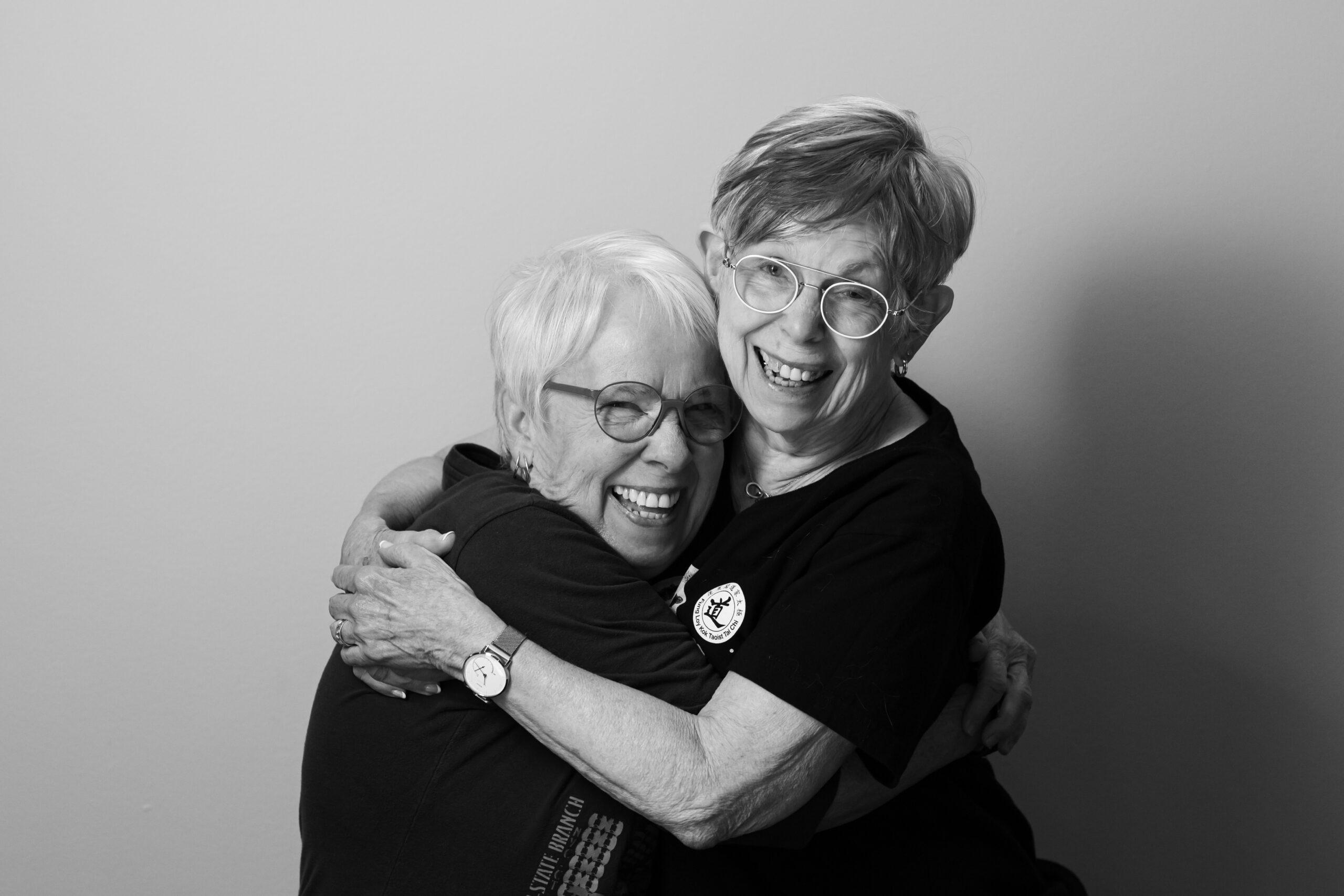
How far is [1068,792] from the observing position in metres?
2.81

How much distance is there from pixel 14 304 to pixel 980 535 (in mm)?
2083

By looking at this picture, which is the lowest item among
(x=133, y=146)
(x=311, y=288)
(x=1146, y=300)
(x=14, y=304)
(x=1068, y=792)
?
(x=1068, y=792)

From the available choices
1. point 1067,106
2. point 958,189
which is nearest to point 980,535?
point 958,189

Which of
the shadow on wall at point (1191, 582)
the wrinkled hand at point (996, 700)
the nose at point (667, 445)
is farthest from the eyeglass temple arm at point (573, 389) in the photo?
the shadow on wall at point (1191, 582)

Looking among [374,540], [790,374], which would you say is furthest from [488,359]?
[790,374]

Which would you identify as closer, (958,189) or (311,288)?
(958,189)

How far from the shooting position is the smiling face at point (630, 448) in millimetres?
1746

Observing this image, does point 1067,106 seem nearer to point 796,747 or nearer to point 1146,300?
point 1146,300

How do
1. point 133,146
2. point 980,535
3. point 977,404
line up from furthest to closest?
point 977,404, point 133,146, point 980,535

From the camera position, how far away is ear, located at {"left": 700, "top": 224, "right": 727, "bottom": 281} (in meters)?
1.81

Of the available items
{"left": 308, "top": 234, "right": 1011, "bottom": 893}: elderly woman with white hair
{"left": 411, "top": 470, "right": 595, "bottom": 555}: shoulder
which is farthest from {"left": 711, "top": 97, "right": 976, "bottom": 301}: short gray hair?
{"left": 411, "top": 470, "right": 595, "bottom": 555}: shoulder

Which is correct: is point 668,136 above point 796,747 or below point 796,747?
above

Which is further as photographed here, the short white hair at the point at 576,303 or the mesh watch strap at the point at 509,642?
the short white hair at the point at 576,303

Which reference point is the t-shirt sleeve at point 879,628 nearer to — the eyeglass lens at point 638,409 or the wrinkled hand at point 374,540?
the eyeglass lens at point 638,409
